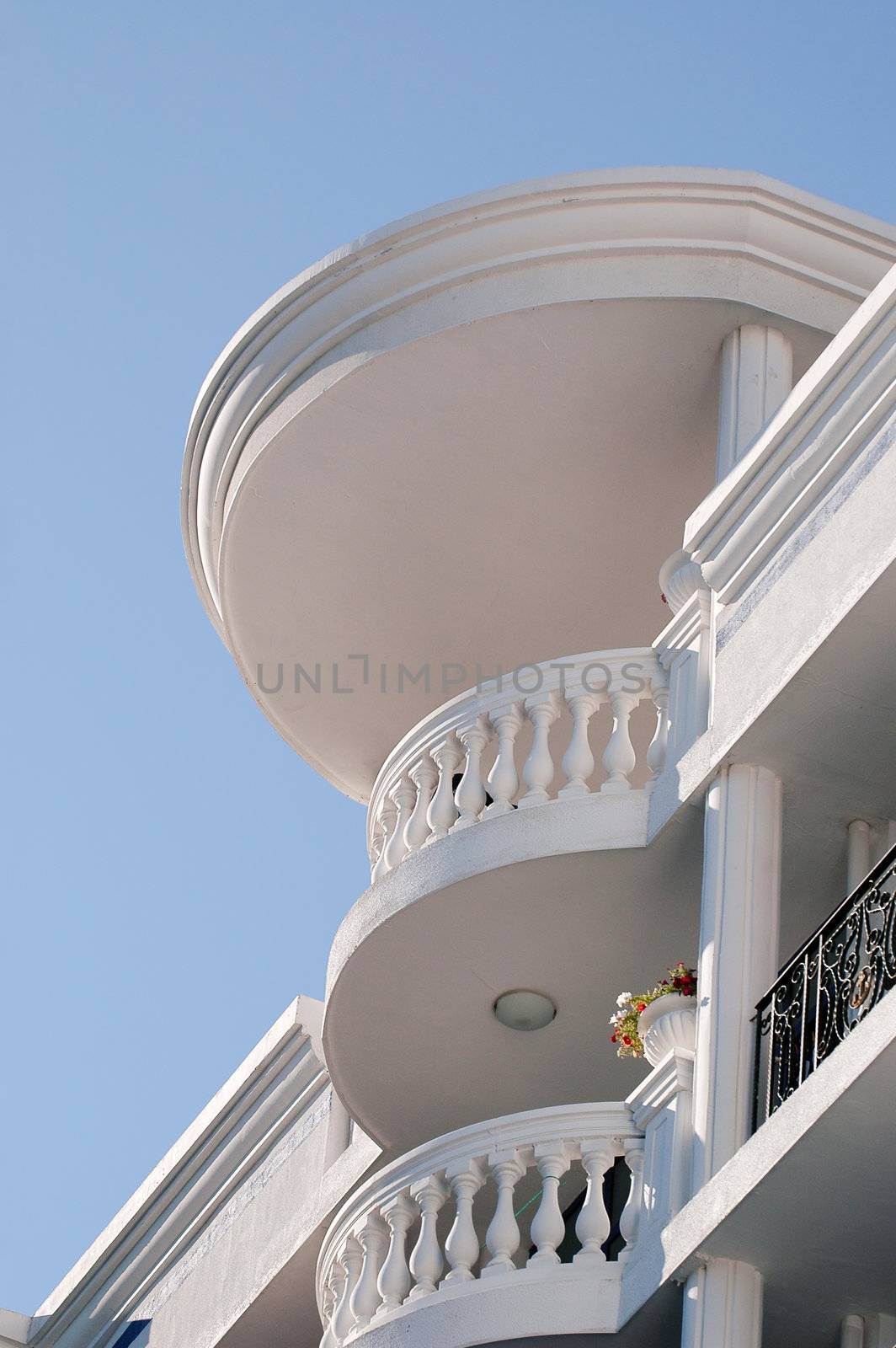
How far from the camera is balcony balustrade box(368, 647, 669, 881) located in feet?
36.7

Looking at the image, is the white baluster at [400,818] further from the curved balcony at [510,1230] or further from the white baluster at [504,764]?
the curved balcony at [510,1230]

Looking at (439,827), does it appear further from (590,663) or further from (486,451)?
(486,451)

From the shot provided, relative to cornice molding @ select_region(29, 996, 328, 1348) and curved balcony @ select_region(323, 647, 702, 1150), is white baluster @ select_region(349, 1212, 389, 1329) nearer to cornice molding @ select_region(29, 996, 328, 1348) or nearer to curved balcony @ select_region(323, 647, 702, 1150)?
curved balcony @ select_region(323, 647, 702, 1150)

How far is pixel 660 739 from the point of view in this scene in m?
11.0

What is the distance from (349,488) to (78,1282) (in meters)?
7.25

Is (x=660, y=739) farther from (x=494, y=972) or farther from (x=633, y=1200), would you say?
(x=633, y=1200)

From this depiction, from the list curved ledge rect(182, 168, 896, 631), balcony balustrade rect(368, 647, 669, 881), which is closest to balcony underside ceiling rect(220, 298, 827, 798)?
curved ledge rect(182, 168, 896, 631)

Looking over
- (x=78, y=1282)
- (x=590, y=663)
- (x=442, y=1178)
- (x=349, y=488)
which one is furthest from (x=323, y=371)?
(x=78, y=1282)

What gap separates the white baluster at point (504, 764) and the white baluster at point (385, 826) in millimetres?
932

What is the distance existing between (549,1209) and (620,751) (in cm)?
239

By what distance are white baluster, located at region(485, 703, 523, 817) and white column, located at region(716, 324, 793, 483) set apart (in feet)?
5.42

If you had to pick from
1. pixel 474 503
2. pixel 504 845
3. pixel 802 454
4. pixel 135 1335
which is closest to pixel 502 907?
pixel 504 845

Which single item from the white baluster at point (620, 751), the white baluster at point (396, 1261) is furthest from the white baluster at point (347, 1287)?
the white baluster at point (620, 751)

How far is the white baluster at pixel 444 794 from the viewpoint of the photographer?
11.7 m
